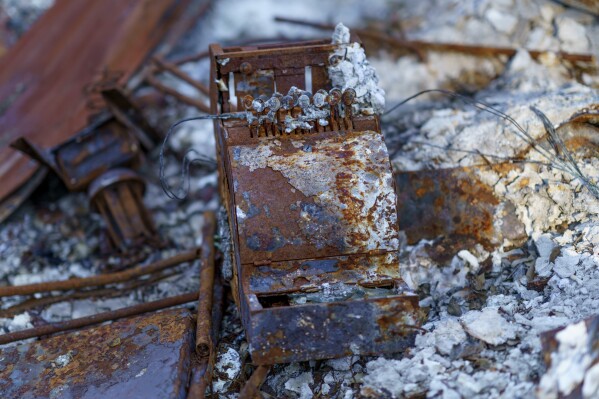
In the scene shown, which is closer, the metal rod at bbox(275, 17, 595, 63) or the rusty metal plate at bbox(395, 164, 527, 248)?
the rusty metal plate at bbox(395, 164, 527, 248)

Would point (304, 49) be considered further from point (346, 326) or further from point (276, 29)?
point (276, 29)

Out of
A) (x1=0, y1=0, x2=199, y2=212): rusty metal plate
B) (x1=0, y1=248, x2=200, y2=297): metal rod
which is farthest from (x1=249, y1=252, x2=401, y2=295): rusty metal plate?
(x1=0, y1=0, x2=199, y2=212): rusty metal plate

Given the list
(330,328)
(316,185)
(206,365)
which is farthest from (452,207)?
(206,365)

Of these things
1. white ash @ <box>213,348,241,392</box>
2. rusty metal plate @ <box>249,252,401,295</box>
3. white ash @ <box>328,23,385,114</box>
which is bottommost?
white ash @ <box>213,348,241,392</box>

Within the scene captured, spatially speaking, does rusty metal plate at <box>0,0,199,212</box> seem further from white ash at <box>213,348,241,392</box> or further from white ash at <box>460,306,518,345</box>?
white ash at <box>460,306,518,345</box>

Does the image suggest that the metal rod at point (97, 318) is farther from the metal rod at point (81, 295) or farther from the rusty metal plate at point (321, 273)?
the rusty metal plate at point (321, 273)

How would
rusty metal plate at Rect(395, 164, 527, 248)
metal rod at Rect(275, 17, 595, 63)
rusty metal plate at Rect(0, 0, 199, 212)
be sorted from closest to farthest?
rusty metal plate at Rect(395, 164, 527, 248) → metal rod at Rect(275, 17, 595, 63) → rusty metal plate at Rect(0, 0, 199, 212)
